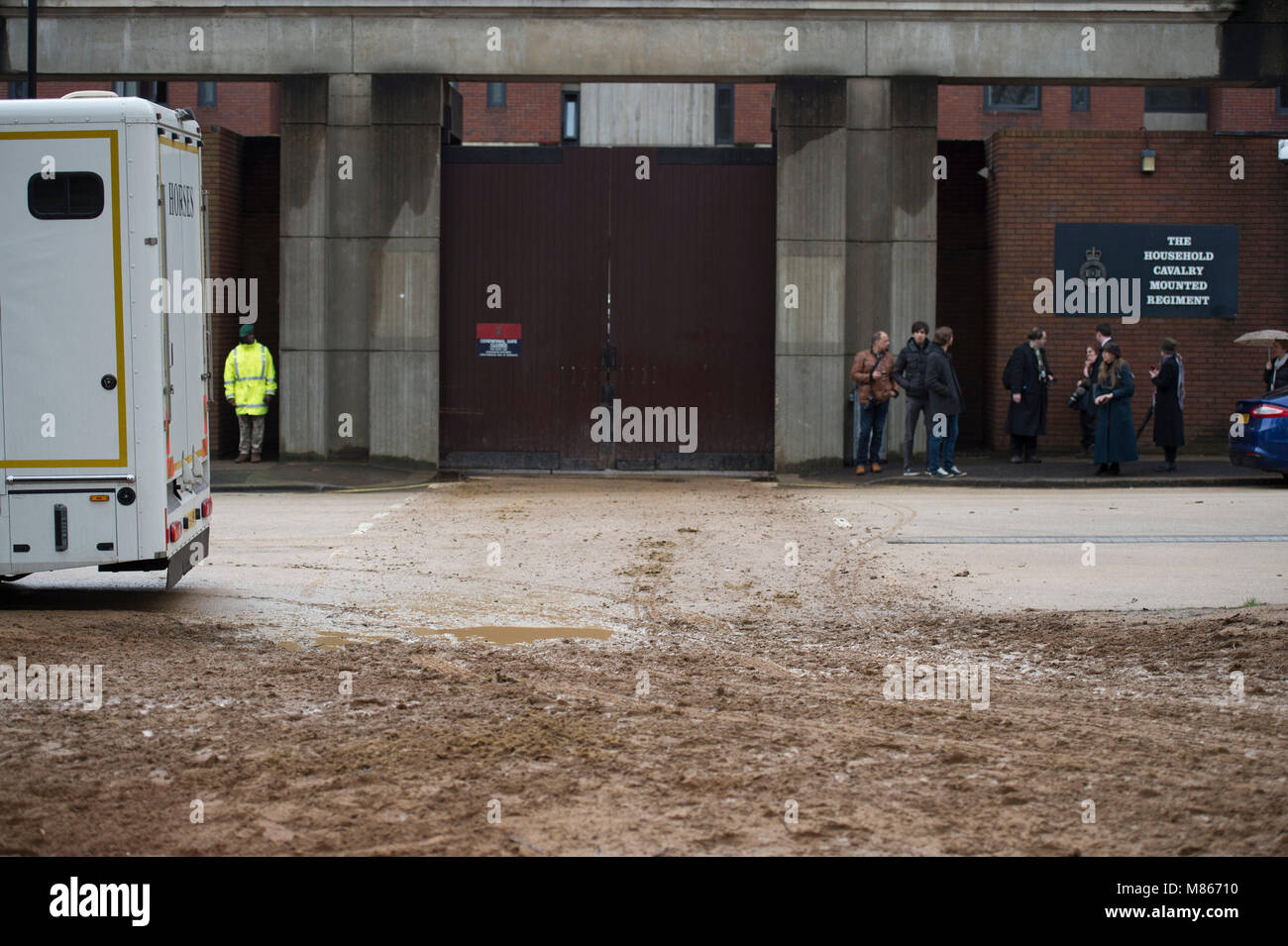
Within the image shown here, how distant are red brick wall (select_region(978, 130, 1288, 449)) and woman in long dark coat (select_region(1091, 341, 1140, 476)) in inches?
90.5

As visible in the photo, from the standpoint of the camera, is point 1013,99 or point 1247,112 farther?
point 1013,99

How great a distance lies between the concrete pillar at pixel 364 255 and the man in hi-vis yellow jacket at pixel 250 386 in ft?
1.34

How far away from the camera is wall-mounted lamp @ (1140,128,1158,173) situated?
21609mm

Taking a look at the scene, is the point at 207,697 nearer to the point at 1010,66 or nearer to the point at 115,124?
the point at 115,124

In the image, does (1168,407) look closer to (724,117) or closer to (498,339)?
(498,339)

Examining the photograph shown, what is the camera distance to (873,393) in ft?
65.2

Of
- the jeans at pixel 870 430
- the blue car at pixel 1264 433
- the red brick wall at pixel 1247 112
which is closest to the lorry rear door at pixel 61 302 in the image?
the jeans at pixel 870 430

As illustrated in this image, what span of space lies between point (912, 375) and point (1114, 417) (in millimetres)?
2688

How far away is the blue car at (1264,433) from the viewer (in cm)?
1795

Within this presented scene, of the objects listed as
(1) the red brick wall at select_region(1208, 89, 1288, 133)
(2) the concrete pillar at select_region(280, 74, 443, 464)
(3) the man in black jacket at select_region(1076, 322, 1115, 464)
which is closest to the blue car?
(3) the man in black jacket at select_region(1076, 322, 1115, 464)

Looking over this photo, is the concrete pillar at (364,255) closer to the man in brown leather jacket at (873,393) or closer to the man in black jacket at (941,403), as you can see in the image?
the man in brown leather jacket at (873,393)

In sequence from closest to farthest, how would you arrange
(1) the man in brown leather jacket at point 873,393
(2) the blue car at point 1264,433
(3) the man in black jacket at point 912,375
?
(2) the blue car at point 1264,433 → (3) the man in black jacket at point 912,375 → (1) the man in brown leather jacket at point 873,393

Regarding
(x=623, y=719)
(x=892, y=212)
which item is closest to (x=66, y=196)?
(x=623, y=719)

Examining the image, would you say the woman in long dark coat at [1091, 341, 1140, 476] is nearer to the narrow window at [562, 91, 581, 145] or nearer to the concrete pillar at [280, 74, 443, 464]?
the concrete pillar at [280, 74, 443, 464]
